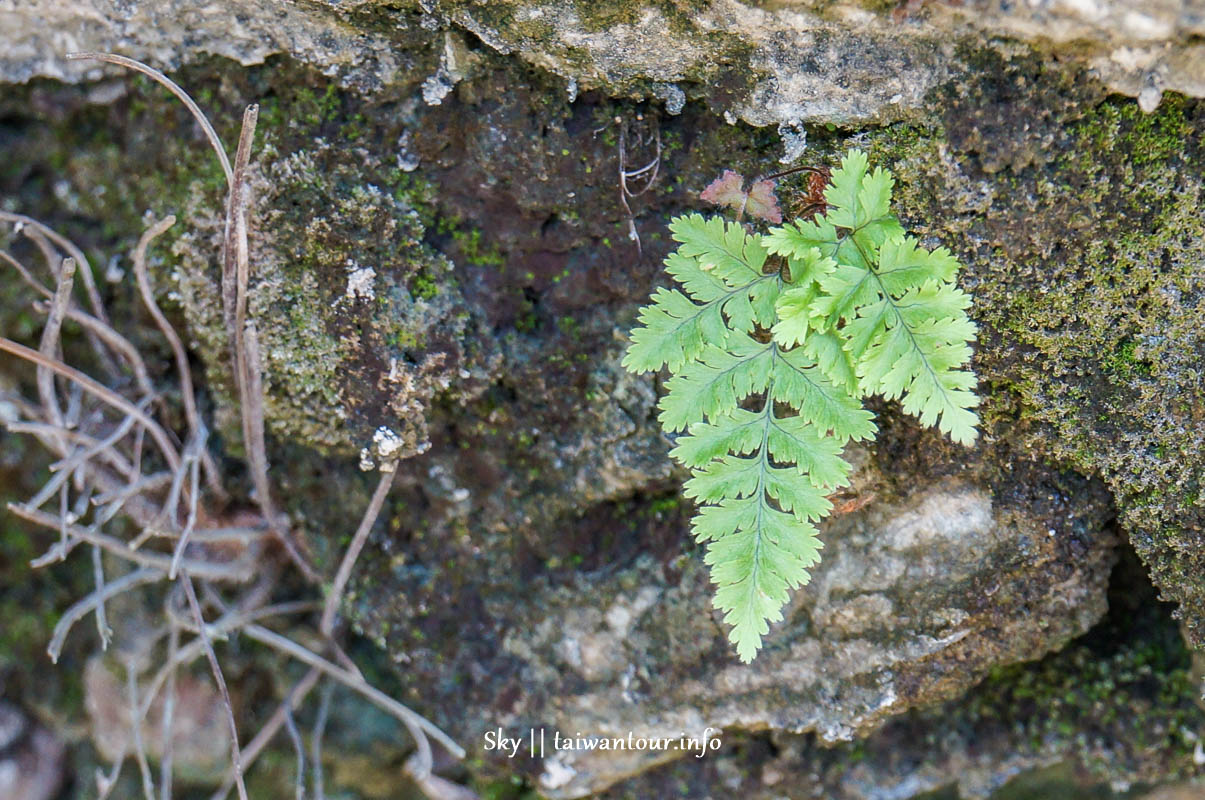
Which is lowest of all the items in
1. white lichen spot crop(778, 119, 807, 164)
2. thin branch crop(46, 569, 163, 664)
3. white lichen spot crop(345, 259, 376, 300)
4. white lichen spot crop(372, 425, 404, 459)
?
thin branch crop(46, 569, 163, 664)

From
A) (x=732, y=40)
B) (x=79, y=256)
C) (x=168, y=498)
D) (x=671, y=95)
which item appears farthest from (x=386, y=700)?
(x=732, y=40)

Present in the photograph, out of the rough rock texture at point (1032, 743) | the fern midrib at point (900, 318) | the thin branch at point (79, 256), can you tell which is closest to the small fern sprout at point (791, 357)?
the fern midrib at point (900, 318)

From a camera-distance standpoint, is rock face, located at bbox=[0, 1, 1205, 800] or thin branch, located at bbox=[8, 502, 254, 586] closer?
rock face, located at bbox=[0, 1, 1205, 800]

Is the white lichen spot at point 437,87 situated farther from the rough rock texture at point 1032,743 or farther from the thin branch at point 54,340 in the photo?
the rough rock texture at point 1032,743

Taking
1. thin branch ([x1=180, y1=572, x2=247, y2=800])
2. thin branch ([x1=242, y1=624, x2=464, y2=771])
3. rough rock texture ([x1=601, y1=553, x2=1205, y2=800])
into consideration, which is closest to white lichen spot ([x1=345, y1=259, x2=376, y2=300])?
thin branch ([x1=180, y1=572, x2=247, y2=800])

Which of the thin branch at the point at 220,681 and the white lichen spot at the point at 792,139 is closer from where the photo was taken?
the white lichen spot at the point at 792,139

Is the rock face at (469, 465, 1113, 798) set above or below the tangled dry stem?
below

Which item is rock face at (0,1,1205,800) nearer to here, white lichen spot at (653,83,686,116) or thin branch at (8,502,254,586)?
white lichen spot at (653,83,686,116)

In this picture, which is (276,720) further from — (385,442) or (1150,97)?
(1150,97)
